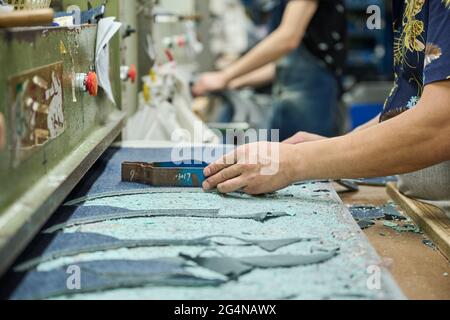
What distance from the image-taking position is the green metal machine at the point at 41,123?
81 centimetres

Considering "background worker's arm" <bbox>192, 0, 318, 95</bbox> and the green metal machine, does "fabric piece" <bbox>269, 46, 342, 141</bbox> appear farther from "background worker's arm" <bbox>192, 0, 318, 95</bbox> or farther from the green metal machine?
the green metal machine

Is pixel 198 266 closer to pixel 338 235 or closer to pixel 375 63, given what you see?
pixel 338 235

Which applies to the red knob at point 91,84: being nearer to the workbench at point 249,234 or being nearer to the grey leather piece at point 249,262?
the workbench at point 249,234

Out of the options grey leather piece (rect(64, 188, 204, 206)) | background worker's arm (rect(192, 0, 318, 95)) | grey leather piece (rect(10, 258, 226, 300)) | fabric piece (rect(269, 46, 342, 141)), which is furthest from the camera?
fabric piece (rect(269, 46, 342, 141))

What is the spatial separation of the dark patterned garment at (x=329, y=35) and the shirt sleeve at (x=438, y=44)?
5.80ft

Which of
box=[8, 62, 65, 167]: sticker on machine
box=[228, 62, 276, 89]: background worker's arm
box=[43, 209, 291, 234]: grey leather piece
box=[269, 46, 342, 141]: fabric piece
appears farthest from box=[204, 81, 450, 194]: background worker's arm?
box=[228, 62, 276, 89]: background worker's arm

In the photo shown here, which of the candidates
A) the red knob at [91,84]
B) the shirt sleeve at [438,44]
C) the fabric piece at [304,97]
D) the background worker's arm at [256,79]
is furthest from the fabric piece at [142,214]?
the background worker's arm at [256,79]

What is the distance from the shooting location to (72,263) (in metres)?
0.86

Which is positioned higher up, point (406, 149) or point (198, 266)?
point (406, 149)

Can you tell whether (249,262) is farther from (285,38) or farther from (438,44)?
(285,38)

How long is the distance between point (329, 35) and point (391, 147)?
6.21ft

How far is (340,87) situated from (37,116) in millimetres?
2314

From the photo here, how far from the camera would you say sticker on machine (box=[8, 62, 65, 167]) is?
33.1 inches
